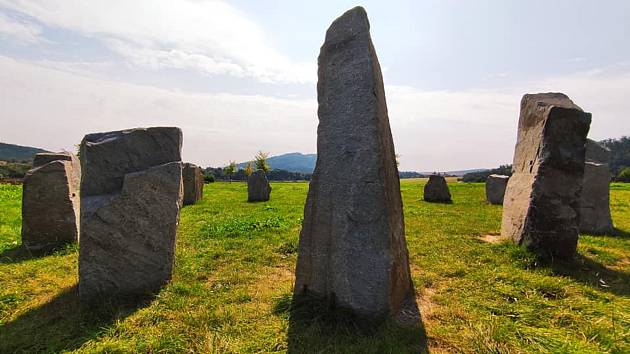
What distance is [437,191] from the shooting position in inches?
Result: 715

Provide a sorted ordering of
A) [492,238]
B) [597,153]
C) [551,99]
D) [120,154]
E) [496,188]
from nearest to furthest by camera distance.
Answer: [120,154] → [551,99] → [492,238] → [597,153] → [496,188]

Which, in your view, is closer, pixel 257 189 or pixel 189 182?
pixel 189 182

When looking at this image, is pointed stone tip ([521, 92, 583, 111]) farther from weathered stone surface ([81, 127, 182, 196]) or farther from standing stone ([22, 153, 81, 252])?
standing stone ([22, 153, 81, 252])

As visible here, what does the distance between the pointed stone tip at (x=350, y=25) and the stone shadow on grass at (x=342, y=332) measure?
3.52 meters

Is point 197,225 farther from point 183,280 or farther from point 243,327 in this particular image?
point 243,327

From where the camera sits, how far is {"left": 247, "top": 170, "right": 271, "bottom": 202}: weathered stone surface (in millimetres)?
19188

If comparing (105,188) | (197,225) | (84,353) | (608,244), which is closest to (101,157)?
(105,188)

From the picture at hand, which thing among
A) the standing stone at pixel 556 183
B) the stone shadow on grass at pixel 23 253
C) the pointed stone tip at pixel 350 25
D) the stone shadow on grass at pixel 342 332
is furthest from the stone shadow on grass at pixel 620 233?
the stone shadow on grass at pixel 23 253

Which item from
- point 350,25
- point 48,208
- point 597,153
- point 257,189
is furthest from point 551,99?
point 257,189

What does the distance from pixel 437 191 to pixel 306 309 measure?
15097mm

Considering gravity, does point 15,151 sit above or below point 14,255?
above

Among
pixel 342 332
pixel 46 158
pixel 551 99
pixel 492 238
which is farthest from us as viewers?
pixel 492 238

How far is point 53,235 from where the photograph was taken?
25.5 ft

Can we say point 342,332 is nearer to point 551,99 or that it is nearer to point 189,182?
point 551,99
